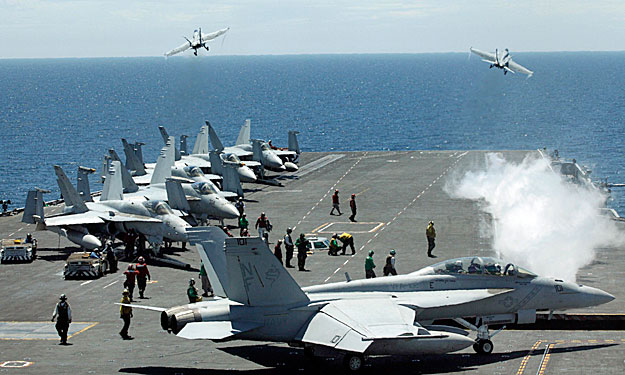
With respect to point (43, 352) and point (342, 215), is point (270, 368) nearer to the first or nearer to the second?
point (43, 352)

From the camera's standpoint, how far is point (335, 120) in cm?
16938

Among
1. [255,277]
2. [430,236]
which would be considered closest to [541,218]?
[430,236]

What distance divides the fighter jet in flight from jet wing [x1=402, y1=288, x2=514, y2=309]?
3cm

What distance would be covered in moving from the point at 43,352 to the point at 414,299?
10.7 meters

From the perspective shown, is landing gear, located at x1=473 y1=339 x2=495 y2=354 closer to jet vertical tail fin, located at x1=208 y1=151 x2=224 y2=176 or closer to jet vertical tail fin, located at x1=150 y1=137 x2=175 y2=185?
jet vertical tail fin, located at x1=150 y1=137 x2=175 y2=185

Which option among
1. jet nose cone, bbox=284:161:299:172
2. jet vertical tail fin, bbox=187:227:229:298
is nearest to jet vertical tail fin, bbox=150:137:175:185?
jet nose cone, bbox=284:161:299:172

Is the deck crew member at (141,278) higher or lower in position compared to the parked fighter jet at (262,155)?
lower

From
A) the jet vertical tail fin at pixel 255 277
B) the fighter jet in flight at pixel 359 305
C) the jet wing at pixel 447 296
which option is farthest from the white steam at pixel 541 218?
the jet vertical tail fin at pixel 255 277

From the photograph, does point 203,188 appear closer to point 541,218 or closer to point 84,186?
point 84,186

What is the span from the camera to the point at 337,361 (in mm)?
24594

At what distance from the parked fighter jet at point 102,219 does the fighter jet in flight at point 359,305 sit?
1591 cm

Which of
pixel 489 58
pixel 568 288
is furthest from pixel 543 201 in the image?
pixel 489 58

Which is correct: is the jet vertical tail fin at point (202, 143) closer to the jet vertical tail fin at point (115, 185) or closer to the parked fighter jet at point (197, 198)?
the parked fighter jet at point (197, 198)

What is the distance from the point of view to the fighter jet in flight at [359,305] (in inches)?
904
